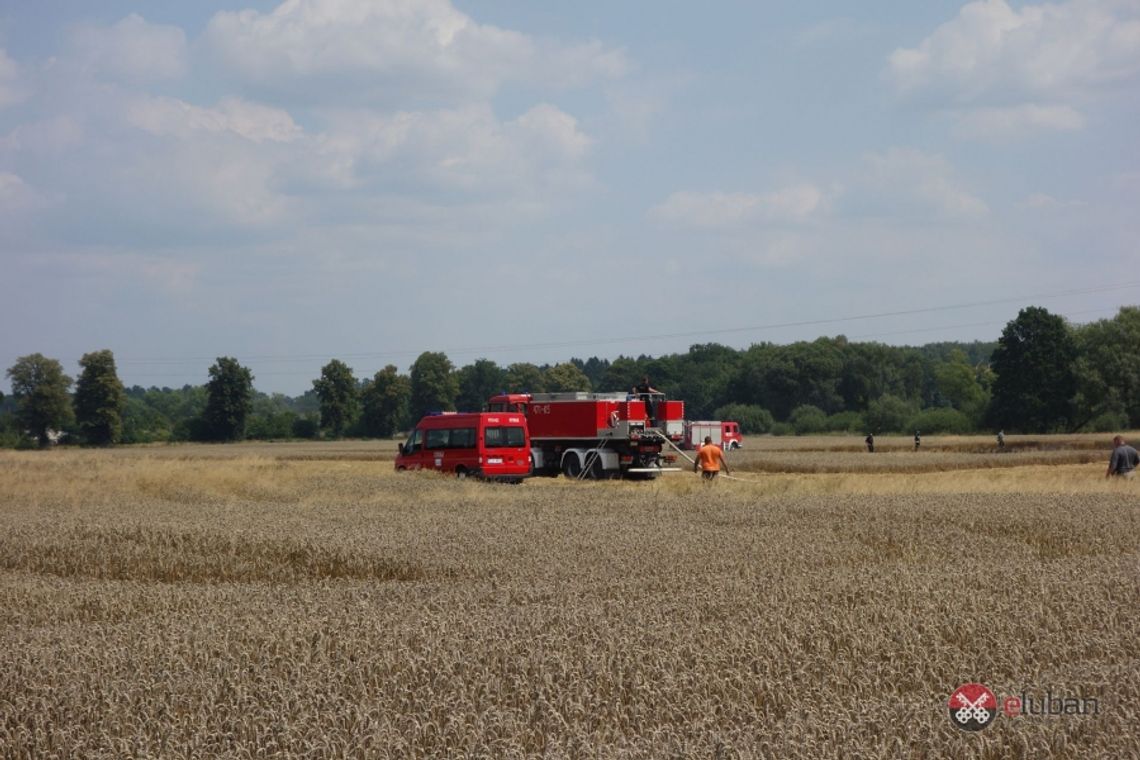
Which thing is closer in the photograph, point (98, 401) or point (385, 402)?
point (98, 401)

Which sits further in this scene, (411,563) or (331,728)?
(411,563)

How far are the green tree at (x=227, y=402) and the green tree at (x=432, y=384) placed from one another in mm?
19265

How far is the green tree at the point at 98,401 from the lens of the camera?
11050cm

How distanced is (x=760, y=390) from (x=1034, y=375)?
39.5 meters

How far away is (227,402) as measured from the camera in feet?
400

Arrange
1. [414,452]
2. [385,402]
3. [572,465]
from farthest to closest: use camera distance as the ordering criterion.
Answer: [385,402]
[572,465]
[414,452]

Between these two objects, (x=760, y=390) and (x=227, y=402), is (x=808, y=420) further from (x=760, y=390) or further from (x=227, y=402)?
(x=227, y=402)

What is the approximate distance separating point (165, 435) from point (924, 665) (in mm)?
127072

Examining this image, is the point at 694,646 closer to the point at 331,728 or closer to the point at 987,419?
the point at 331,728

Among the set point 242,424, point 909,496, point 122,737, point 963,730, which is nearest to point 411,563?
point 122,737

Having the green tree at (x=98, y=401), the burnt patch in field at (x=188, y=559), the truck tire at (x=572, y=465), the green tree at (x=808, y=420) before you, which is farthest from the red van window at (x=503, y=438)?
the green tree at (x=98, y=401)

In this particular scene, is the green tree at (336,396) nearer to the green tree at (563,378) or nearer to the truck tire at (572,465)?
the green tree at (563,378)

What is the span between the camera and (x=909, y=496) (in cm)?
2255

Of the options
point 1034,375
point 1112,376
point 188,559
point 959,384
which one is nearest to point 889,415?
point 1034,375
